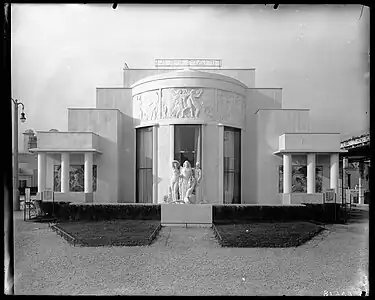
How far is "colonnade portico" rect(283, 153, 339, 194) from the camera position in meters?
15.7

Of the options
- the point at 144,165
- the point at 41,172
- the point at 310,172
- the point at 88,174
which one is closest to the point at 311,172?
the point at 310,172

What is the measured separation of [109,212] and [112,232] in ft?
10.8

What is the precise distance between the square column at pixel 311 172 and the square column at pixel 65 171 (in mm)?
11578

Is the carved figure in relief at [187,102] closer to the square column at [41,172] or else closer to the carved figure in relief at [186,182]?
the carved figure in relief at [186,182]

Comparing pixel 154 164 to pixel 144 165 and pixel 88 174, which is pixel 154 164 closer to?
pixel 144 165

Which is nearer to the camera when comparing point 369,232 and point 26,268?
point 369,232

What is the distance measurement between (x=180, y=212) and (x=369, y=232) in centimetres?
945

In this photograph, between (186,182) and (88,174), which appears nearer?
(186,182)

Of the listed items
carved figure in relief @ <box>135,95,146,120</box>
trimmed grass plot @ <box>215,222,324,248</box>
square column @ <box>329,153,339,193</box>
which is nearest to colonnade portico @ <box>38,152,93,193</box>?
carved figure in relief @ <box>135,95,146,120</box>

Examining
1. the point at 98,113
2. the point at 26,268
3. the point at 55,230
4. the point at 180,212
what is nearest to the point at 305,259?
the point at 180,212

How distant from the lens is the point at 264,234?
9.86 metres

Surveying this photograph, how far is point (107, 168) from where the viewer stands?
16.9 metres

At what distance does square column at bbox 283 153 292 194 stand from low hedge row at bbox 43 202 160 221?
6642mm

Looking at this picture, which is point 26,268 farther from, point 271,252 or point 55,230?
point 271,252
